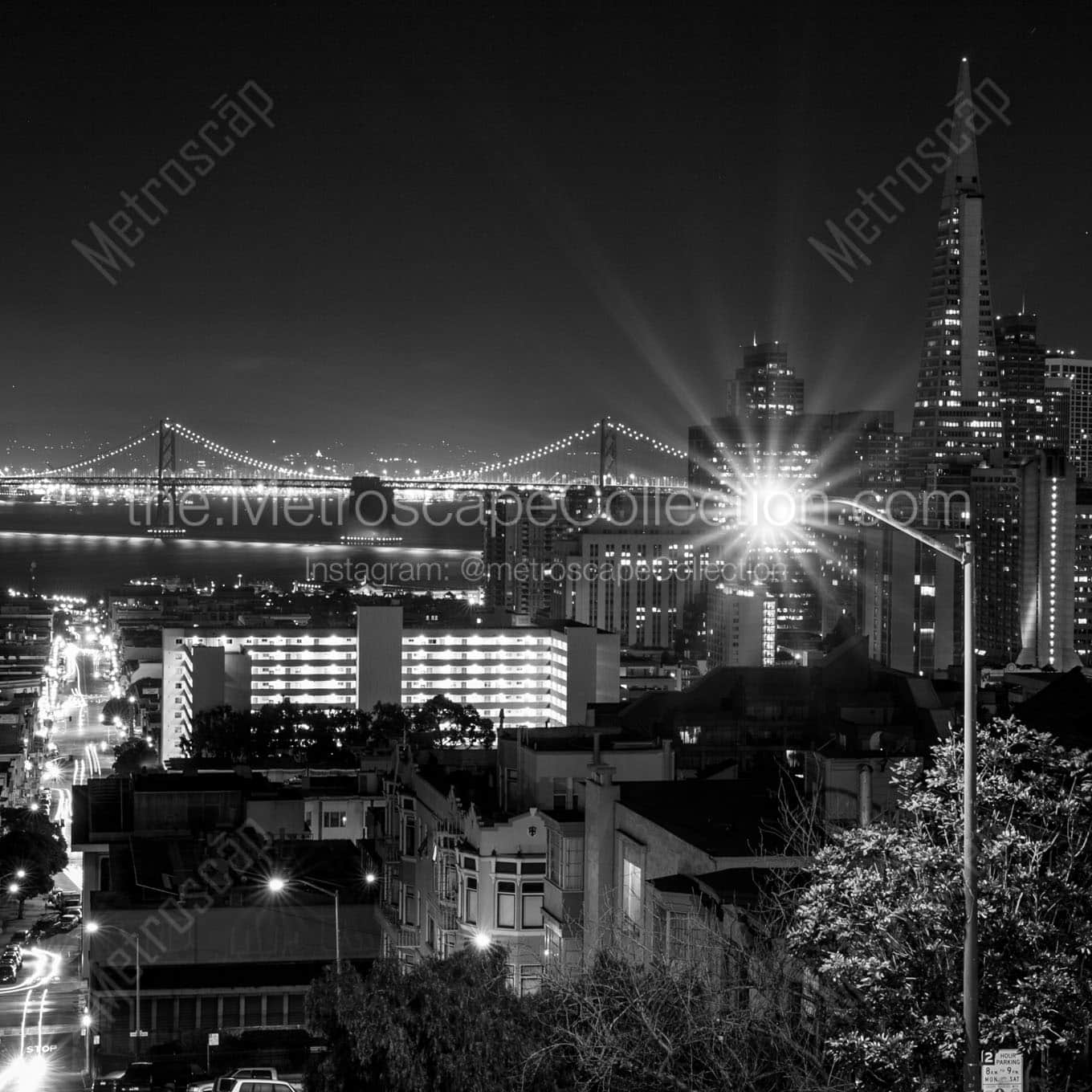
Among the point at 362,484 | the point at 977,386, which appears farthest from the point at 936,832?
the point at 362,484

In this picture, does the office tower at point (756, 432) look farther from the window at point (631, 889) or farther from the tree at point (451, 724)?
the window at point (631, 889)

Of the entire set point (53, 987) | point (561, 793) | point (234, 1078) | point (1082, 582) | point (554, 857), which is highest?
point (1082, 582)

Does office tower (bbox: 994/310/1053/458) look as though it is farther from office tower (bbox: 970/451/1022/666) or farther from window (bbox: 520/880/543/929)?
window (bbox: 520/880/543/929)

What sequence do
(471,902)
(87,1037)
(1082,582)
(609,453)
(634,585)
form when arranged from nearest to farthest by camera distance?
(471,902) < (87,1037) < (1082,582) < (634,585) < (609,453)

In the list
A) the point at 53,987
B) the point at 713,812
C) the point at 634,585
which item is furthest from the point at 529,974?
the point at 634,585

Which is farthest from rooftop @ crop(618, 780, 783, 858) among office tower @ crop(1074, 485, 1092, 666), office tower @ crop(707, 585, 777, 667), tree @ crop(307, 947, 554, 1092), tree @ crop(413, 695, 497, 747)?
office tower @ crop(1074, 485, 1092, 666)

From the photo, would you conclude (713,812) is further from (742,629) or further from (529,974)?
(742,629)

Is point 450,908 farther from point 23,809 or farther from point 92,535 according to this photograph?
point 92,535
